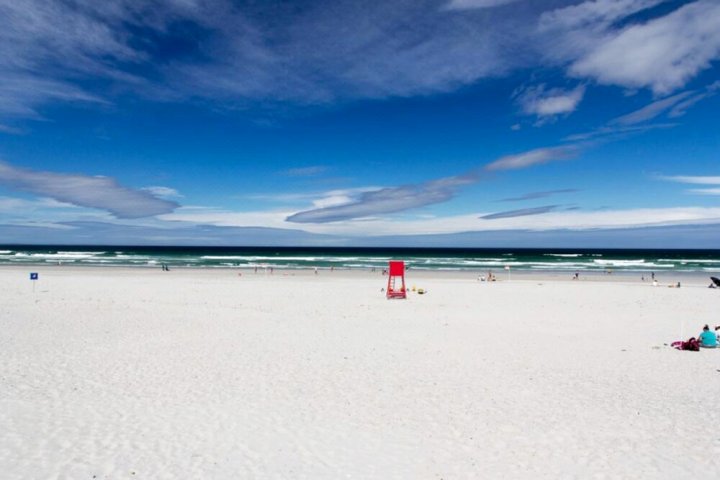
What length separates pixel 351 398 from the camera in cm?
811

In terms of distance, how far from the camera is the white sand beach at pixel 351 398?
5.72 meters

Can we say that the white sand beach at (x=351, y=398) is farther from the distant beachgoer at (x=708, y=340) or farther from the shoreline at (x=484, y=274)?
the shoreline at (x=484, y=274)

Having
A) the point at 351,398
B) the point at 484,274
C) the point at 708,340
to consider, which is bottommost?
the point at 351,398

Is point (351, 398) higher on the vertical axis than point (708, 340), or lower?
lower

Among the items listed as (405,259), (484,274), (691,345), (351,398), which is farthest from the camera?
(405,259)

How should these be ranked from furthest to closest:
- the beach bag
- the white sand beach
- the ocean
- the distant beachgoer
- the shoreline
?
the ocean, the shoreline, the distant beachgoer, the beach bag, the white sand beach

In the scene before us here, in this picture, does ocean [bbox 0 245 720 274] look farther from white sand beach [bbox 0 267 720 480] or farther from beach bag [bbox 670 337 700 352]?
beach bag [bbox 670 337 700 352]

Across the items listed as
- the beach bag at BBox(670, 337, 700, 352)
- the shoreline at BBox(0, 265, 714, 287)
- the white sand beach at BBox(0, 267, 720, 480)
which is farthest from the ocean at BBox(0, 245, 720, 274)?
the beach bag at BBox(670, 337, 700, 352)

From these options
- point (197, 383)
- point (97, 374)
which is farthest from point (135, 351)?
point (197, 383)

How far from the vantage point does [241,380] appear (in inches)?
359

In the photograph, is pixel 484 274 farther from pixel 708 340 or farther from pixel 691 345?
pixel 691 345

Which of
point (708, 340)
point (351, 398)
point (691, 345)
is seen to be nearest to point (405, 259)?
point (708, 340)

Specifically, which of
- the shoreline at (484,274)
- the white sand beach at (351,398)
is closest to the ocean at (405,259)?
the shoreline at (484,274)

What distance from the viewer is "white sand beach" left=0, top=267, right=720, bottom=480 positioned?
5.72 meters
